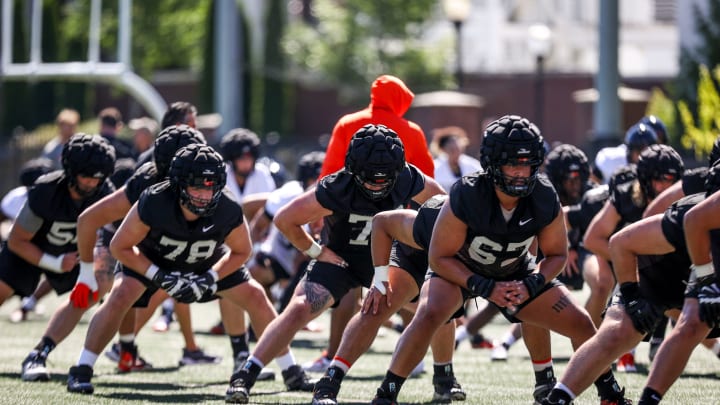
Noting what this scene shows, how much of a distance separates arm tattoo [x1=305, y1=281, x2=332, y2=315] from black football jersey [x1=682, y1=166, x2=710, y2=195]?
2.11 m

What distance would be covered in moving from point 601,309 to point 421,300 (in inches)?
109

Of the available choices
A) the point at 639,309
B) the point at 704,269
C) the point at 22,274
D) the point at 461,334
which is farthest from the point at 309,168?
the point at 704,269

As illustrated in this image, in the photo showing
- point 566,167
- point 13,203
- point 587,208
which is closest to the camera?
point 587,208

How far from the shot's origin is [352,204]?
8102 mm

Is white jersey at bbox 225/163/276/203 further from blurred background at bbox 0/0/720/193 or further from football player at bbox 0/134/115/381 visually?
blurred background at bbox 0/0/720/193

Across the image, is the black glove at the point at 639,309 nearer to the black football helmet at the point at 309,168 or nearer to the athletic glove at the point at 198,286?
the athletic glove at the point at 198,286

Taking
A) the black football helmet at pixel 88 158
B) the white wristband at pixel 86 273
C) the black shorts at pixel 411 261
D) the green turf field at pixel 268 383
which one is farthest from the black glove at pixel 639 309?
the black football helmet at pixel 88 158

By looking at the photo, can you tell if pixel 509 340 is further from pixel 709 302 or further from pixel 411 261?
pixel 709 302

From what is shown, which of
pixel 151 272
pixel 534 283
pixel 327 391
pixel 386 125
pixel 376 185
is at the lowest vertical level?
pixel 327 391

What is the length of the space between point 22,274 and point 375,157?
10.5ft

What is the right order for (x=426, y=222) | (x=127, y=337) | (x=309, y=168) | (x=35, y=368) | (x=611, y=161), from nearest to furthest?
(x=426, y=222) → (x=35, y=368) → (x=127, y=337) → (x=611, y=161) → (x=309, y=168)

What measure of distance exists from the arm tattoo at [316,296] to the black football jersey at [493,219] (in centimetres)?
120

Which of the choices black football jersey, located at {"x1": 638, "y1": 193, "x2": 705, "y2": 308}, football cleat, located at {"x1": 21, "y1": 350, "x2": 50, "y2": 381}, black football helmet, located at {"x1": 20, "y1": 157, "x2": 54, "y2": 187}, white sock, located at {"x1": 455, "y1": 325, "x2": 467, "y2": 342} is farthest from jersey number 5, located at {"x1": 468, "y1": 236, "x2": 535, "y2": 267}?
black football helmet, located at {"x1": 20, "y1": 157, "x2": 54, "y2": 187}

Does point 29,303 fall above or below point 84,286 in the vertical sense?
below
